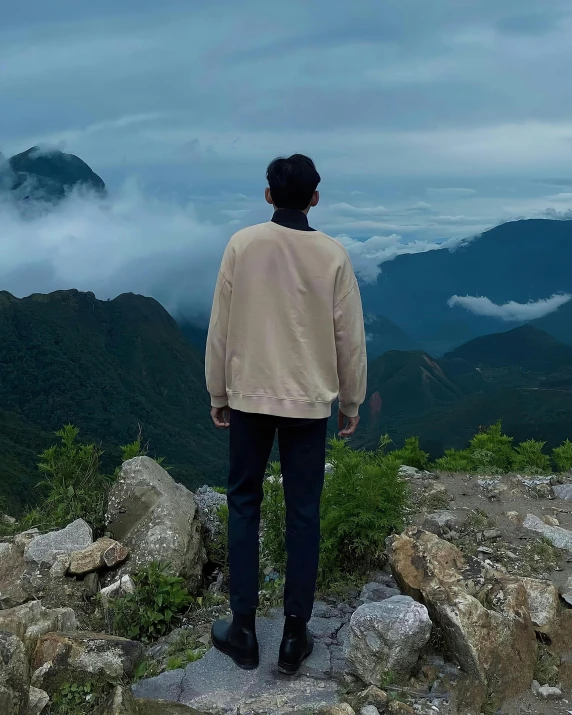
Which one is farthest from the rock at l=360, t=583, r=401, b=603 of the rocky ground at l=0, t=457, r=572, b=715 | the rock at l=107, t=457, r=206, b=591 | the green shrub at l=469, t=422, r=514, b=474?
the green shrub at l=469, t=422, r=514, b=474

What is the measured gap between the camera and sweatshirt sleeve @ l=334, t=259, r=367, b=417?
3.87m

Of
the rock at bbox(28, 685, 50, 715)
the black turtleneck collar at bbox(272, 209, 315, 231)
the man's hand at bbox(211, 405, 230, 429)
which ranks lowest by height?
the rock at bbox(28, 685, 50, 715)

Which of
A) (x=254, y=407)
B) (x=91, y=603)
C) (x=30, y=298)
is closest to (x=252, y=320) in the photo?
(x=254, y=407)

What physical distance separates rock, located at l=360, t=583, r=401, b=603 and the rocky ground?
0.01 meters

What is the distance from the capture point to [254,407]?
3.81 m

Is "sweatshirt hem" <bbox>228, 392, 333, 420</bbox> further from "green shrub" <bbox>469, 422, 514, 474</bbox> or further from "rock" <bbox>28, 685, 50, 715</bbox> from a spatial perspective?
"green shrub" <bbox>469, 422, 514, 474</bbox>

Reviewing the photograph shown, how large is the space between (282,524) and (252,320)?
2.40 metres

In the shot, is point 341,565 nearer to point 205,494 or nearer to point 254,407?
point 254,407

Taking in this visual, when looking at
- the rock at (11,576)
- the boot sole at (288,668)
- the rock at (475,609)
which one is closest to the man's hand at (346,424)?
the rock at (475,609)

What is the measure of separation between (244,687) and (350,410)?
5.79 feet

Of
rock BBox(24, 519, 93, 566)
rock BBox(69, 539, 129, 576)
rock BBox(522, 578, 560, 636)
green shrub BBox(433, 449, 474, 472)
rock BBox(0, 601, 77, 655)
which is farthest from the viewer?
green shrub BBox(433, 449, 474, 472)

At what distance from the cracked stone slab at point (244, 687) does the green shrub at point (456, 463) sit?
189 inches

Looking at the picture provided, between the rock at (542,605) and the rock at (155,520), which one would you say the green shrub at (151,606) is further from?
the rock at (542,605)

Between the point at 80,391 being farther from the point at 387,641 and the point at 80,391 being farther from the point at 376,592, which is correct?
the point at 387,641
